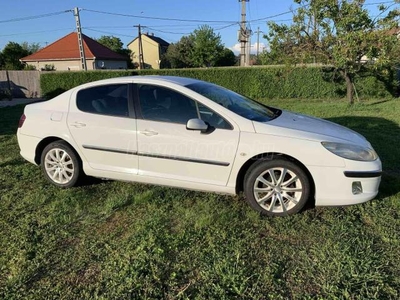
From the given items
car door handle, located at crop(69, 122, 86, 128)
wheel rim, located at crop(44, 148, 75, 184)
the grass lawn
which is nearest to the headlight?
the grass lawn

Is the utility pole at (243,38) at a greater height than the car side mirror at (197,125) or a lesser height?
greater

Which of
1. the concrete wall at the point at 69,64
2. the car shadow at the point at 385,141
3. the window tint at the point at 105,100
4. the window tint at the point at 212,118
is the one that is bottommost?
the car shadow at the point at 385,141

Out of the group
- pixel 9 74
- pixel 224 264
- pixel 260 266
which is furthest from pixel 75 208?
pixel 9 74

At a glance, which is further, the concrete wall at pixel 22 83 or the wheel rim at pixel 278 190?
the concrete wall at pixel 22 83

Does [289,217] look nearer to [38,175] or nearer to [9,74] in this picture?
[38,175]

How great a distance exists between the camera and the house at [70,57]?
39.2 meters

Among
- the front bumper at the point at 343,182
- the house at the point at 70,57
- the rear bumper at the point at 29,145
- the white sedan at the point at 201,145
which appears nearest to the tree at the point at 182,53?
the house at the point at 70,57

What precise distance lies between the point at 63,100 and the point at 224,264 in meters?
2.92

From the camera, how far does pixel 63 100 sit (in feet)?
13.5

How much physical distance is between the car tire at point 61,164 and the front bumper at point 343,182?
2.83 m

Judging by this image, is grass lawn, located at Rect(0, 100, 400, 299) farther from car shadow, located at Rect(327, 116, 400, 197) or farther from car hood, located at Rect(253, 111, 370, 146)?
car hood, located at Rect(253, 111, 370, 146)

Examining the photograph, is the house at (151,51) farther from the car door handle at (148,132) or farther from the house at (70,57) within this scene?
the car door handle at (148,132)

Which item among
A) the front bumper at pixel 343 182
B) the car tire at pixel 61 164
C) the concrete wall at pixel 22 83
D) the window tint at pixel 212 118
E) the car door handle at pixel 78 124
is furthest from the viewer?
the concrete wall at pixel 22 83

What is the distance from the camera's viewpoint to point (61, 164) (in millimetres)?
4168
